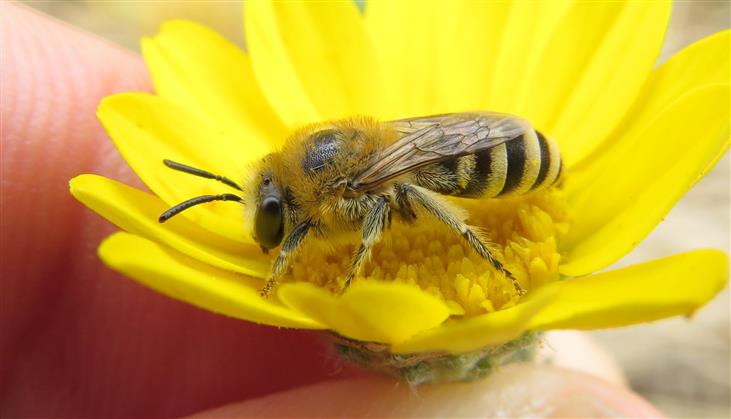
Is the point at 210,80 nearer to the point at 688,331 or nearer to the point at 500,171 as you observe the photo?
the point at 500,171

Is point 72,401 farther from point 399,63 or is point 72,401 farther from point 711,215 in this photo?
point 711,215

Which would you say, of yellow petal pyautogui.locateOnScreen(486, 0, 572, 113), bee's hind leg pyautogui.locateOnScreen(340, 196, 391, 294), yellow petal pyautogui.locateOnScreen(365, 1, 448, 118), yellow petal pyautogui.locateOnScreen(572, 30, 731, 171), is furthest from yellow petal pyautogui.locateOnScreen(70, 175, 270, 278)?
yellow petal pyautogui.locateOnScreen(572, 30, 731, 171)

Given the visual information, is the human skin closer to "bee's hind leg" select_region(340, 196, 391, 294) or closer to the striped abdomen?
"bee's hind leg" select_region(340, 196, 391, 294)

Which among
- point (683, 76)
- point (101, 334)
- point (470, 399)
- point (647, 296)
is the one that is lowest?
point (101, 334)

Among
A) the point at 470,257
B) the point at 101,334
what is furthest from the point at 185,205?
the point at 101,334

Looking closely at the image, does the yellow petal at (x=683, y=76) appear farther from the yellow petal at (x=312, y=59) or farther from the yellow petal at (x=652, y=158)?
the yellow petal at (x=312, y=59)

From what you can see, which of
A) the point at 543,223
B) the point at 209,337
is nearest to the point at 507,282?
the point at 543,223

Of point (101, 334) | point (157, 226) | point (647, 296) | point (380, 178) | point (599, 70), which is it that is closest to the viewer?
point (647, 296)
